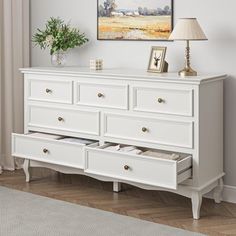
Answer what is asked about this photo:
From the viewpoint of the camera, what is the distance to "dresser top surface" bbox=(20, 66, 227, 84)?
142 inches

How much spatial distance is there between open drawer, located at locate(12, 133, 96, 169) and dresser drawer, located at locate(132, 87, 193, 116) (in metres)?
0.52

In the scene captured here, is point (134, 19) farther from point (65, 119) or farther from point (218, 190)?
point (218, 190)

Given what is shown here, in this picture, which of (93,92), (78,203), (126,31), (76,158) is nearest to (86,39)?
(126,31)

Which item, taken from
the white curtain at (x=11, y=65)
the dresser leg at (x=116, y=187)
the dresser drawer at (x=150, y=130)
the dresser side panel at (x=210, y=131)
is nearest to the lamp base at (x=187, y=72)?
the dresser side panel at (x=210, y=131)

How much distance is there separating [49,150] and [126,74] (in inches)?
34.6

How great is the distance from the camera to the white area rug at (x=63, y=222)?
3.38 m

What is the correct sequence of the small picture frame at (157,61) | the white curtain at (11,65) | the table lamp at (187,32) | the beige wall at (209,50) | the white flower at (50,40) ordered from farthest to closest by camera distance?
the white curtain at (11,65)
the white flower at (50,40)
the small picture frame at (157,61)
the beige wall at (209,50)
the table lamp at (187,32)

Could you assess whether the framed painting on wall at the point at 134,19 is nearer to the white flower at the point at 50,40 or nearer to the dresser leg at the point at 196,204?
the white flower at the point at 50,40

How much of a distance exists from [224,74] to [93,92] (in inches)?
37.1

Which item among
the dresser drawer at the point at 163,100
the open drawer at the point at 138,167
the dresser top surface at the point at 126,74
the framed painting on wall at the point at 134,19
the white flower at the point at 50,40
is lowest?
the open drawer at the point at 138,167

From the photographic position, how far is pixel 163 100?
3709mm

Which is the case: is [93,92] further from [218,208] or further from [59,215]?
[218,208]

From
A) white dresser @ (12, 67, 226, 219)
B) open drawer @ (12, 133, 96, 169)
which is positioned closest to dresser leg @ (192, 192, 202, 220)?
white dresser @ (12, 67, 226, 219)

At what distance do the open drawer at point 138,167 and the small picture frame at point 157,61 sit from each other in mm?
648
